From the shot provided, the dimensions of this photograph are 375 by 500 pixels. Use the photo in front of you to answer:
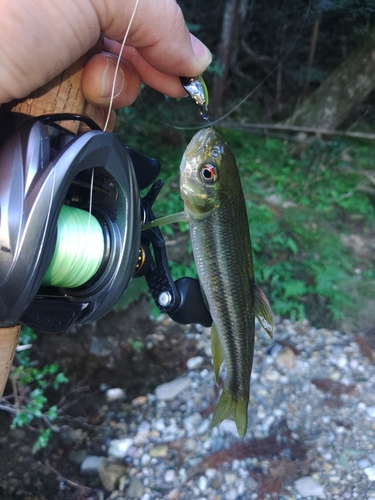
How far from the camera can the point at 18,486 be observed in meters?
1.84

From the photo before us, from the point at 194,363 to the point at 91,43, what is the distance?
1964mm

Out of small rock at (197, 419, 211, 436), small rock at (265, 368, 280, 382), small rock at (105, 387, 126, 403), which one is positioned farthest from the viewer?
small rock at (265, 368, 280, 382)

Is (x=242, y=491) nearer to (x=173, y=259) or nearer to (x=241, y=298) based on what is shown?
(x=241, y=298)

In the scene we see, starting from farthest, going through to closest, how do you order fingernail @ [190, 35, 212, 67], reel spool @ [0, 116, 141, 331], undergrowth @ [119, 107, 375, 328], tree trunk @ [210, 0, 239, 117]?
tree trunk @ [210, 0, 239, 117], undergrowth @ [119, 107, 375, 328], fingernail @ [190, 35, 212, 67], reel spool @ [0, 116, 141, 331]

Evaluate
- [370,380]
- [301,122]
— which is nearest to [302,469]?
[370,380]

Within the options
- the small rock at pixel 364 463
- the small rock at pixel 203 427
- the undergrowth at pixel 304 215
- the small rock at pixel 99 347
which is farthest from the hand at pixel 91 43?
the small rock at pixel 364 463

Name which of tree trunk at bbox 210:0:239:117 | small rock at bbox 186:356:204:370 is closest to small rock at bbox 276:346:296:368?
small rock at bbox 186:356:204:370

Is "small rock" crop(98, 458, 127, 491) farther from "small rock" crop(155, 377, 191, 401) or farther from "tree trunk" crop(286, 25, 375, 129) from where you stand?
"tree trunk" crop(286, 25, 375, 129)

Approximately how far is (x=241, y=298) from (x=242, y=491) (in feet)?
3.74

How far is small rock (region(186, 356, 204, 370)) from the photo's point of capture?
2.58 meters

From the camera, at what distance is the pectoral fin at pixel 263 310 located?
1349mm

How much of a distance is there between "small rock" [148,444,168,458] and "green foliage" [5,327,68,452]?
0.52 m

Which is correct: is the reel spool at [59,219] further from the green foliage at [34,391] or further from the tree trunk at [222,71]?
the tree trunk at [222,71]

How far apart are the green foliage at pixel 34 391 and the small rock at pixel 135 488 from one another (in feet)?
1.49
